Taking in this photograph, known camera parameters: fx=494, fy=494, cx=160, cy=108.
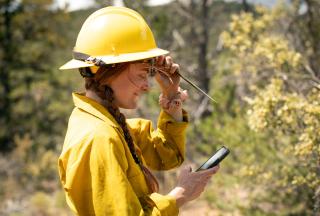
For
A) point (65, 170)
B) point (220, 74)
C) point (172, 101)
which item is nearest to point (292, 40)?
point (220, 74)

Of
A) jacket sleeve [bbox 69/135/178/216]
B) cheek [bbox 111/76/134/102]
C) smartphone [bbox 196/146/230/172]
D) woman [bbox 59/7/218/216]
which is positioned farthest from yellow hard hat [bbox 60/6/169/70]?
smartphone [bbox 196/146/230/172]

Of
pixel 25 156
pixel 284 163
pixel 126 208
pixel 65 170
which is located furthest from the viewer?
pixel 25 156

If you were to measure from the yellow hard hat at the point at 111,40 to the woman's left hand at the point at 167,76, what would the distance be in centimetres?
22

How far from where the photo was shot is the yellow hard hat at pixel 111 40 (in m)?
2.13

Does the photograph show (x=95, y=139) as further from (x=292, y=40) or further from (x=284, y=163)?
(x=292, y=40)

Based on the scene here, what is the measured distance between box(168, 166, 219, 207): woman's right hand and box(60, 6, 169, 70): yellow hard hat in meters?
0.55

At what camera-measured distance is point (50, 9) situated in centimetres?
1728

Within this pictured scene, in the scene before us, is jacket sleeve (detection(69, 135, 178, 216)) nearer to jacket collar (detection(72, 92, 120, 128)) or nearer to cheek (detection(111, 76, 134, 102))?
jacket collar (detection(72, 92, 120, 128))

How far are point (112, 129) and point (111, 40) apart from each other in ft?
1.36

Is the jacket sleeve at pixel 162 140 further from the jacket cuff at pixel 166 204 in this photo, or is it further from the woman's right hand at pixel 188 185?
the jacket cuff at pixel 166 204

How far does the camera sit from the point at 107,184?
1853 millimetres

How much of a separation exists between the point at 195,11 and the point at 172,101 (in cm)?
799

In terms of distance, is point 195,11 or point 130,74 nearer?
point 130,74

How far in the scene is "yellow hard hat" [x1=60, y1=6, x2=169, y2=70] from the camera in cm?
213
